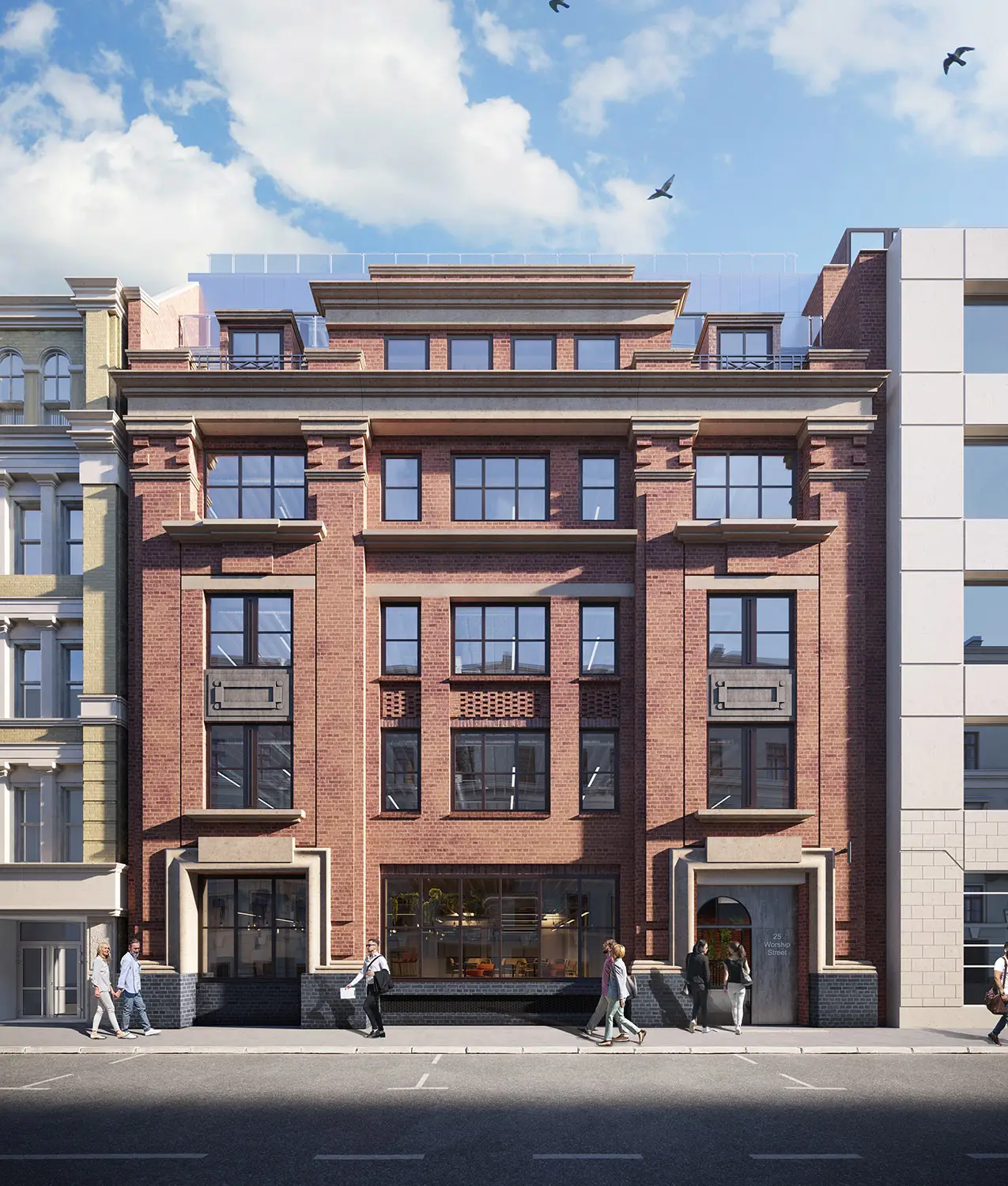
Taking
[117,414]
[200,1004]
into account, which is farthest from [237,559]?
[200,1004]

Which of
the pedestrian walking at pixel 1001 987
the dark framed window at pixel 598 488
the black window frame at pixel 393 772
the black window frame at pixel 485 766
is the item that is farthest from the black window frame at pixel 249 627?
the pedestrian walking at pixel 1001 987

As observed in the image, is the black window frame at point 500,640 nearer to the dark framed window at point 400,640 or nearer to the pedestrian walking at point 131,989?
the dark framed window at point 400,640

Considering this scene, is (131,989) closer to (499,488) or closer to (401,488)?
(401,488)

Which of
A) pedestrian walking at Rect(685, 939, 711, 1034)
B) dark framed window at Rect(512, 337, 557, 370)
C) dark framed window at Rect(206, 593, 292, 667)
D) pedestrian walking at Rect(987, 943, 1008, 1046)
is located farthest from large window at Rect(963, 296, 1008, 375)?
dark framed window at Rect(206, 593, 292, 667)

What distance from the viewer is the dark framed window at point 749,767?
21.5 metres

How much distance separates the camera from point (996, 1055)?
18.2 m

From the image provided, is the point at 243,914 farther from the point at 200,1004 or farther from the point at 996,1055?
the point at 996,1055

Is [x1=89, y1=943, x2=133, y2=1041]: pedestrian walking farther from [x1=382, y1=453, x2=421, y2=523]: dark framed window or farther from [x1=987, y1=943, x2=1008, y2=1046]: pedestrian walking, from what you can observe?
[x1=987, y1=943, x2=1008, y2=1046]: pedestrian walking

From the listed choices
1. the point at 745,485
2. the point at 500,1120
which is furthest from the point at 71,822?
the point at 745,485

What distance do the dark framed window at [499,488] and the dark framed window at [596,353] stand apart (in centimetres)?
256

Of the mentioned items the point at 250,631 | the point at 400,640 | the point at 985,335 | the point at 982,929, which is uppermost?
the point at 985,335

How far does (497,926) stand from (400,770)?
3.93 meters

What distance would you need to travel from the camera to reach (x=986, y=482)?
22156mm

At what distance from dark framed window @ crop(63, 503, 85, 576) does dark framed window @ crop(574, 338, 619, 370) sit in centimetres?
1200
